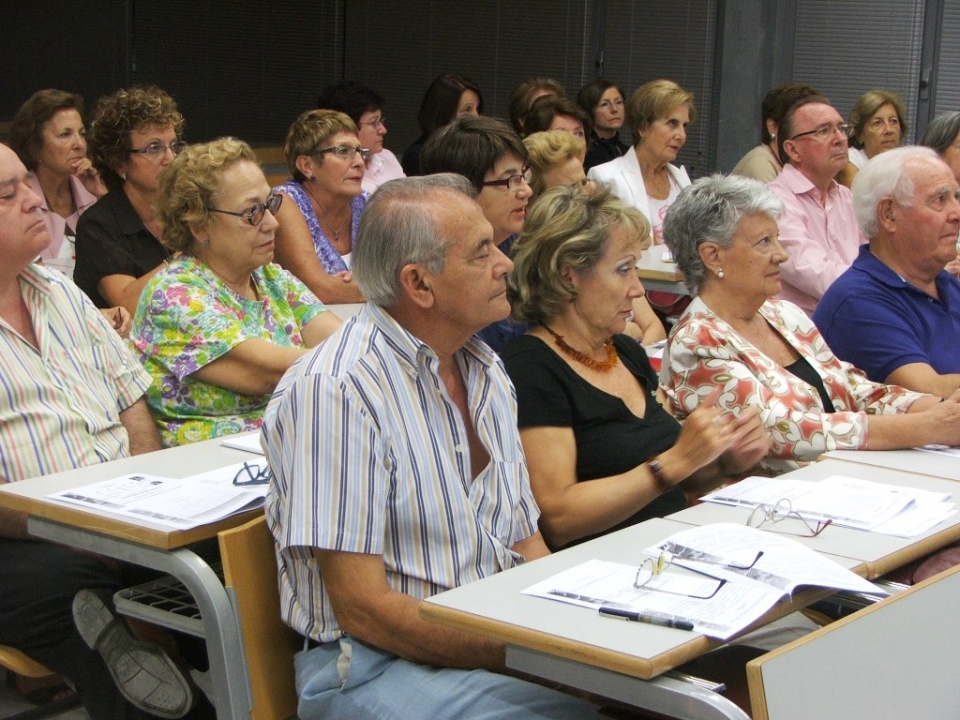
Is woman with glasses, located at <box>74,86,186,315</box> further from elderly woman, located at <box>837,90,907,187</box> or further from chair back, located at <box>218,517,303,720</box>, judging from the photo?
elderly woman, located at <box>837,90,907,187</box>

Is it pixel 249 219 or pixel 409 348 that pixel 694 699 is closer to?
pixel 409 348

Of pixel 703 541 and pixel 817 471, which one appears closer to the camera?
pixel 703 541

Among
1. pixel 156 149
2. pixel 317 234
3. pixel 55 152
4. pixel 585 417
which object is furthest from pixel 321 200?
pixel 585 417

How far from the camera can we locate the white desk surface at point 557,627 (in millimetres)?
1600

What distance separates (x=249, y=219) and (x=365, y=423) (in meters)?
1.27

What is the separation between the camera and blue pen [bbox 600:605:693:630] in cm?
168

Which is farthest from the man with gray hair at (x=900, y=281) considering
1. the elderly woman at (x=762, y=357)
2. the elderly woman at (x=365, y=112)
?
the elderly woman at (x=365, y=112)

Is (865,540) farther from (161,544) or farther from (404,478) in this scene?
(161,544)

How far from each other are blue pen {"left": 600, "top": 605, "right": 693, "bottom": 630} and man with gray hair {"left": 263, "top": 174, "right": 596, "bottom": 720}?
247 mm

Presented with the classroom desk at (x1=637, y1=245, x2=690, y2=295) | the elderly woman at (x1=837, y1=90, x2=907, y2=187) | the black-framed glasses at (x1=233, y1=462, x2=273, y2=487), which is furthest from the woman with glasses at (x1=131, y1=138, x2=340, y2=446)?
the elderly woman at (x1=837, y1=90, x2=907, y2=187)

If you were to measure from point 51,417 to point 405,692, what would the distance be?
1.22m

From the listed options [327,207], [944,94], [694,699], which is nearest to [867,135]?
[944,94]

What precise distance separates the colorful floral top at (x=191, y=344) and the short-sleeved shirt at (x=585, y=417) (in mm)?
790

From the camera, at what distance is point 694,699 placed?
1.60m
